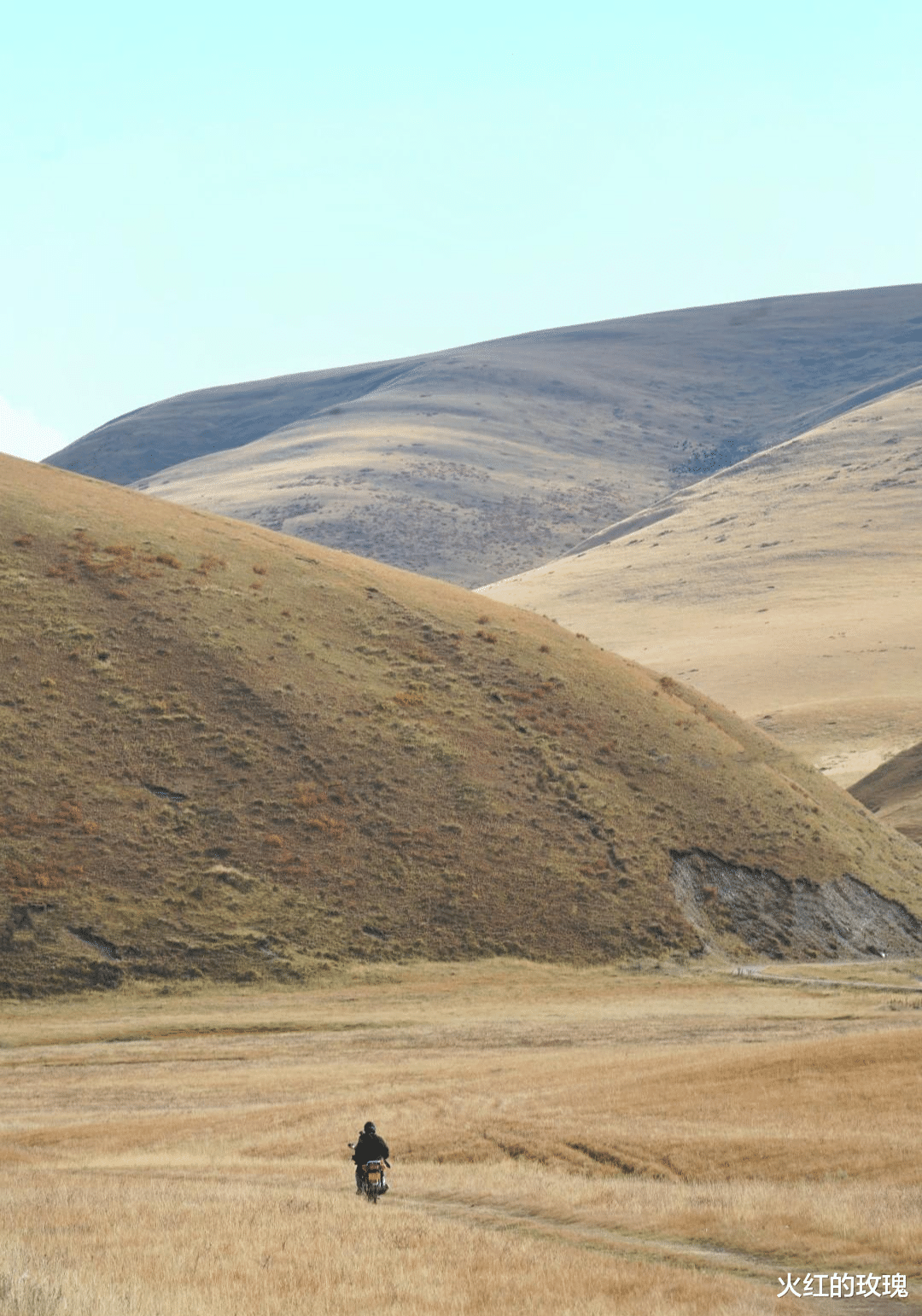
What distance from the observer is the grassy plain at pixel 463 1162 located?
14.6 meters

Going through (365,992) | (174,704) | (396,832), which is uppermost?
(174,704)

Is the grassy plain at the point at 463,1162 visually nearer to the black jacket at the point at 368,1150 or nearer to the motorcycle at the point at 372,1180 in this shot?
the motorcycle at the point at 372,1180

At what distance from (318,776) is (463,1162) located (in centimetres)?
4221

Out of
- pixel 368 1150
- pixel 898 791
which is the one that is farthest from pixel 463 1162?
pixel 898 791

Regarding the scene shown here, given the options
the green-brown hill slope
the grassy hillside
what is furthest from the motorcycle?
the grassy hillside

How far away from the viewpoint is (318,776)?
65125mm

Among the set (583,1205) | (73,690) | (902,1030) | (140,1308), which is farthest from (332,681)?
(140,1308)

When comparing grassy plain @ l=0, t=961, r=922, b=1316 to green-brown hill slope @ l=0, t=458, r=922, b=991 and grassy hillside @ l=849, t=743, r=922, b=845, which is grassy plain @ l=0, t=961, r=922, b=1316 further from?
grassy hillside @ l=849, t=743, r=922, b=845

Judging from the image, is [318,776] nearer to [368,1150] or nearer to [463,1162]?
[463,1162]

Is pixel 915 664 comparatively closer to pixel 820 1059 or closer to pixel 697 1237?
pixel 820 1059

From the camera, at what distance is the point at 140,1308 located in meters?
13.1

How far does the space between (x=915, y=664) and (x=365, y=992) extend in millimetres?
111852

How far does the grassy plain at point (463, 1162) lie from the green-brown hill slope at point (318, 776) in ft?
32.0

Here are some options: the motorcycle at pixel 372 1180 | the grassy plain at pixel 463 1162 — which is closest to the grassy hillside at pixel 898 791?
the grassy plain at pixel 463 1162
